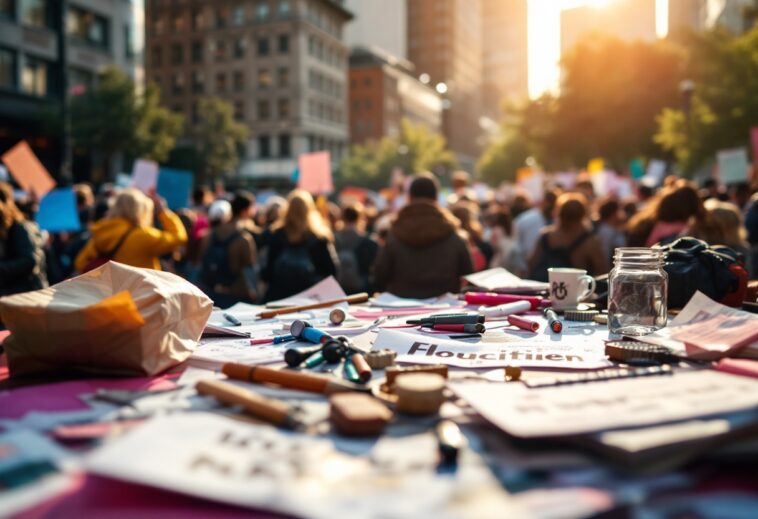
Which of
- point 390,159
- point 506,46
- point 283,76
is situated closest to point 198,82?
point 283,76

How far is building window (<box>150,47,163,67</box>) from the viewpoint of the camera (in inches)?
2665

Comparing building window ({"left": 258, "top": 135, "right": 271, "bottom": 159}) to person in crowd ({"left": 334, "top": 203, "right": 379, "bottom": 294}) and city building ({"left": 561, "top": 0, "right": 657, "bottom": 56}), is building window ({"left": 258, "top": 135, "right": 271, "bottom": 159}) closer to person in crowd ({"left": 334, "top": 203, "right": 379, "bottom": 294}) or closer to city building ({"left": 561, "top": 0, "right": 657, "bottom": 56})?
city building ({"left": 561, "top": 0, "right": 657, "bottom": 56})

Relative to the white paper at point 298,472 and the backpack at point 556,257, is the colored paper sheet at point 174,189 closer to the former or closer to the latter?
the backpack at point 556,257

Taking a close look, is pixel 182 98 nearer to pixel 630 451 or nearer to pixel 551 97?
pixel 551 97

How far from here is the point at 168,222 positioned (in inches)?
236

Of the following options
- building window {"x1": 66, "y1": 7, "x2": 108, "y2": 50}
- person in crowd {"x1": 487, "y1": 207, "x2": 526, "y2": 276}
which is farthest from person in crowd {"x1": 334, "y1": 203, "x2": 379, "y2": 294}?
building window {"x1": 66, "y1": 7, "x2": 108, "y2": 50}

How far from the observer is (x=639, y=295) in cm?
236

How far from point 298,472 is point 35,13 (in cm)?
3468

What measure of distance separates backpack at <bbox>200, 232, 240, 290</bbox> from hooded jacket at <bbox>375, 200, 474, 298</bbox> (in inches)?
95.1

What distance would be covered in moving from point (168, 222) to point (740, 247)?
4.77 m

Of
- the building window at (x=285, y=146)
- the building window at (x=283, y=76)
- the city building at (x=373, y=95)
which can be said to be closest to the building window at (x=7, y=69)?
the building window at (x=285, y=146)

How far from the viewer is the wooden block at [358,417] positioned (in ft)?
4.10

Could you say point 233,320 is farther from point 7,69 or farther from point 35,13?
point 35,13

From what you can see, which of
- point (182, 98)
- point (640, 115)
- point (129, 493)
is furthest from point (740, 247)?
point (182, 98)
